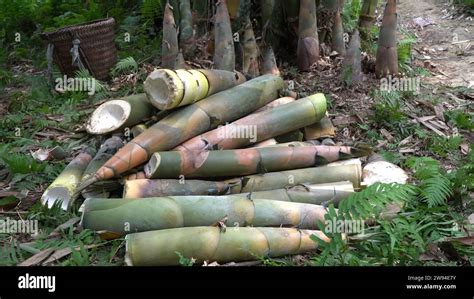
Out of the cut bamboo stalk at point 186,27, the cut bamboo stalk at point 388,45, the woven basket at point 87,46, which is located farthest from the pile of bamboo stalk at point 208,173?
the woven basket at point 87,46

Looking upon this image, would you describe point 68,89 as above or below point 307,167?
above

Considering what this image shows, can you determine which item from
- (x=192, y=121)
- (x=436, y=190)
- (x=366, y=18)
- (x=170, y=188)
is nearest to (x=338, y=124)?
(x=436, y=190)

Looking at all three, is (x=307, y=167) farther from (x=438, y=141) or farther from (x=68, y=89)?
(x=68, y=89)

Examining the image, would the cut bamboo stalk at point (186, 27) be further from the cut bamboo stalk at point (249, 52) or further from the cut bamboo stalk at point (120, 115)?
the cut bamboo stalk at point (120, 115)

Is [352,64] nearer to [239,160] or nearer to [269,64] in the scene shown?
[269,64]

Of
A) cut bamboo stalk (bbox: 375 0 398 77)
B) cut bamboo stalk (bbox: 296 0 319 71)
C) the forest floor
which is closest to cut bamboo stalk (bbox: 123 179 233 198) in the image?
the forest floor

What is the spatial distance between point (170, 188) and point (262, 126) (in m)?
0.92

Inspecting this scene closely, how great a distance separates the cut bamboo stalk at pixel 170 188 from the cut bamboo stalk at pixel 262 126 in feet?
1.04

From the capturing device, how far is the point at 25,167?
13.8 feet

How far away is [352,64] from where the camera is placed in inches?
220

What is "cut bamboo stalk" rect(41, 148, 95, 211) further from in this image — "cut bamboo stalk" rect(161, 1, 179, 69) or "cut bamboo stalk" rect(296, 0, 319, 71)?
"cut bamboo stalk" rect(296, 0, 319, 71)
